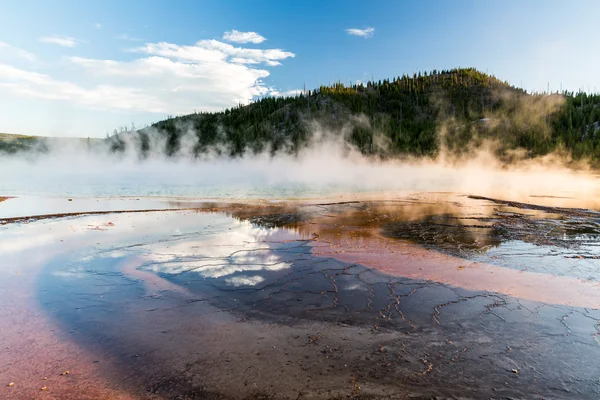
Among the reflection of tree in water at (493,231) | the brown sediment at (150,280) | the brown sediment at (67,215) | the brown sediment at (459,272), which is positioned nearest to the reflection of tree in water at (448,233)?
the reflection of tree in water at (493,231)

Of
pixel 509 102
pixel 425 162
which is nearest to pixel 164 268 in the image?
pixel 425 162

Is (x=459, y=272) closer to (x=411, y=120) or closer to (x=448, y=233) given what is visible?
(x=448, y=233)

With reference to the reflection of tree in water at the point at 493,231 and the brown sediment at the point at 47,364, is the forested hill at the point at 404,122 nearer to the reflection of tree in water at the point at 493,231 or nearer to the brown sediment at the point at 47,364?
the reflection of tree in water at the point at 493,231

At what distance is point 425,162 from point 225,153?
7398 centimetres

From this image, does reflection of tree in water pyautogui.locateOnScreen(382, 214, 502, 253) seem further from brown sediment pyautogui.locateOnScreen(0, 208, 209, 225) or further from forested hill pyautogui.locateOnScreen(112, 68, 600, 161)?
forested hill pyautogui.locateOnScreen(112, 68, 600, 161)

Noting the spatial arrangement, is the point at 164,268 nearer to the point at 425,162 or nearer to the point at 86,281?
the point at 86,281

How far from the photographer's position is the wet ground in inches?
212

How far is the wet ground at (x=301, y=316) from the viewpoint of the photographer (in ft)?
17.7

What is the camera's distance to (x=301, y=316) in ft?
25.2

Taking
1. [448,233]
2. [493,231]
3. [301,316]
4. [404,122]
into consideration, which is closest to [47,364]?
[301,316]

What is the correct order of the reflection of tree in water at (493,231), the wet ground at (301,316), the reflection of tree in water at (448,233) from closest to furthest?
the wet ground at (301,316) → the reflection of tree in water at (448,233) → the reflection of tree in water at (493,231)

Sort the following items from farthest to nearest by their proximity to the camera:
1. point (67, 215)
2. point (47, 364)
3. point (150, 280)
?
1. point (67, 215)
2. point (150, 280)
3. point (47, 364)

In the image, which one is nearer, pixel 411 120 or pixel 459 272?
pixel 459 272

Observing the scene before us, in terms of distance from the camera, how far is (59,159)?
638ft
